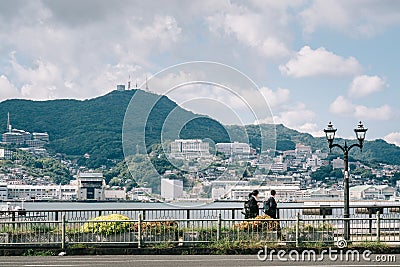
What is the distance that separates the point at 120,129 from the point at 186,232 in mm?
108716

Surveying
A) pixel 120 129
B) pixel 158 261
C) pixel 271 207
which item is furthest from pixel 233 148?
pixel 120 129

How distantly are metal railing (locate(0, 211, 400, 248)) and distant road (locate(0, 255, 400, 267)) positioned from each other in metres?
1.41

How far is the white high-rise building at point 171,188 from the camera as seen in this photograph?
4386cm

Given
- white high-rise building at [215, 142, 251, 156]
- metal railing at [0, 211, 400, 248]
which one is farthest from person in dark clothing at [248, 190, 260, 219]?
white high-rise building at [215, 142, 251, 156]

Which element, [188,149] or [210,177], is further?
[188,149]

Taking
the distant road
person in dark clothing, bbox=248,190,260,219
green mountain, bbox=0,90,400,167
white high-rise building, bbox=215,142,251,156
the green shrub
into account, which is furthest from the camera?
green mountain, bbox=0,90,400,167

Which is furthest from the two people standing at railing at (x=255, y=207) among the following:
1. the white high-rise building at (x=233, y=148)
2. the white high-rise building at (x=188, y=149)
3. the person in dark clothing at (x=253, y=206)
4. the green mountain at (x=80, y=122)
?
the green mountain at (x=80, y=122)

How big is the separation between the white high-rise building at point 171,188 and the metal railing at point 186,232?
21.8m

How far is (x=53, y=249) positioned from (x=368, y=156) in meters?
115

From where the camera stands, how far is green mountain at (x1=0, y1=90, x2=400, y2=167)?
5034cm

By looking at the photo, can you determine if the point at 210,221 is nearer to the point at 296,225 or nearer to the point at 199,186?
the point at 296,225

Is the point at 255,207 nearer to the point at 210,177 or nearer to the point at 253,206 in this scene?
the point at 253,206

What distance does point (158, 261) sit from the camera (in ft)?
58.8

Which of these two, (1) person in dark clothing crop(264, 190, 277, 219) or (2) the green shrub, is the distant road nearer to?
(2) the green shrub
